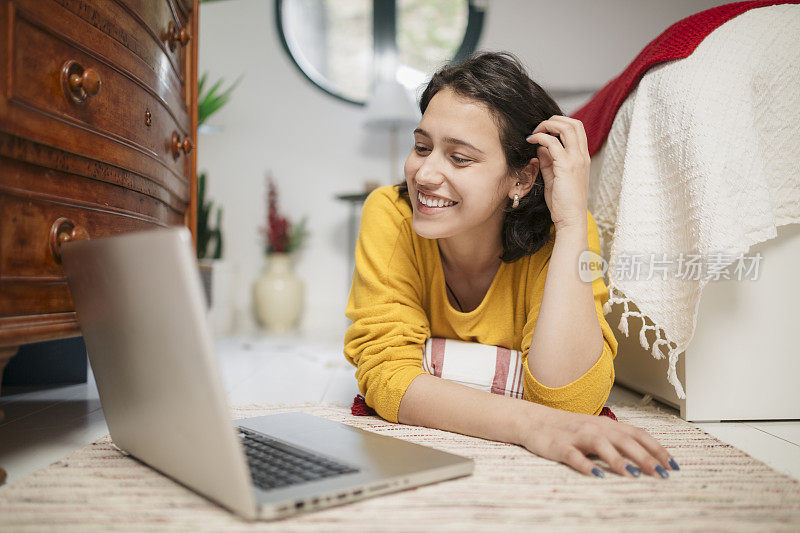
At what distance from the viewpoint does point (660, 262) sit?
1121mm

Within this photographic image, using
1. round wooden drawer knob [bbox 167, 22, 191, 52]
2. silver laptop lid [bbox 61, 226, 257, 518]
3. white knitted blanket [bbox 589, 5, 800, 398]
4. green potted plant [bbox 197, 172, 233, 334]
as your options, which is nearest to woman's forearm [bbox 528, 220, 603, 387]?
white knitted blanket [bbox 589, 5, 800, 398]

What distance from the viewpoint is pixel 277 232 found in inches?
119

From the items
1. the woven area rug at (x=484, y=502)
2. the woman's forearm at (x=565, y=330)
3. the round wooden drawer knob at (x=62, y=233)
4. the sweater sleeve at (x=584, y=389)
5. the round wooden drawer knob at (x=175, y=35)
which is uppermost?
the round wooden drawer knob at (x=175, y=35)

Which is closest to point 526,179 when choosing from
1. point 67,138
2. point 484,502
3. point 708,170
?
point 708,170

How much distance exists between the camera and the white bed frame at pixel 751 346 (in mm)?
1160

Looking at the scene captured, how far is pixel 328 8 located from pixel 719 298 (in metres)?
2.76

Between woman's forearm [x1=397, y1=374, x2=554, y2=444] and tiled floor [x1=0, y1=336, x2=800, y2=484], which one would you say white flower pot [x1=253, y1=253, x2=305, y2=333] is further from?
woman's forearm [x1=397, y1=374, x2=554, y2=444]

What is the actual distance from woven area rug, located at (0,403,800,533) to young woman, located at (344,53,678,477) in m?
0.07

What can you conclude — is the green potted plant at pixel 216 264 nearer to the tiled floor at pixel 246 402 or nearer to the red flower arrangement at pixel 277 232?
the red flower arrangement at pixel 277 232

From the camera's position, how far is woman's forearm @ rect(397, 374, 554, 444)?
916 millimetres

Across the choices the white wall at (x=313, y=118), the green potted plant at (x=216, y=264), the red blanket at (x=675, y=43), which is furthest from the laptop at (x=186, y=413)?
the white wall at (x=313, y=118)

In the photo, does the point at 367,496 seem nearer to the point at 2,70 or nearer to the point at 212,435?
the point at 212,435

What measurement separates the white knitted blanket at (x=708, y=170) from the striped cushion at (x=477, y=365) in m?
0.22

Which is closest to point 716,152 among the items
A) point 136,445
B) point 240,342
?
point 136,445
